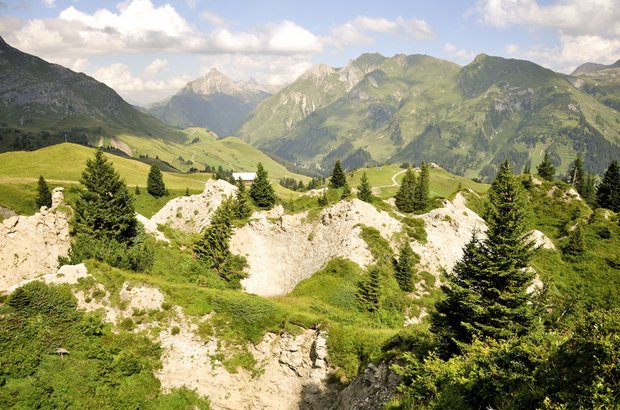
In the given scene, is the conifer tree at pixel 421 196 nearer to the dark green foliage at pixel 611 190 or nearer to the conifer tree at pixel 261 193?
the conifer tree at pixel 261 193

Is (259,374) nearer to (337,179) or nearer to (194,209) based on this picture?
(194,209)

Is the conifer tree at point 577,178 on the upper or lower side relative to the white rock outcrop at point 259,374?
upper

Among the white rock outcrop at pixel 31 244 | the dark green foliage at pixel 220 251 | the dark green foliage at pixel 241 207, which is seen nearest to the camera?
the white rock outcrop at pixel 31 244

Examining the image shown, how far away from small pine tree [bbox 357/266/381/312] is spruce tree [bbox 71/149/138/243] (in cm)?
3396

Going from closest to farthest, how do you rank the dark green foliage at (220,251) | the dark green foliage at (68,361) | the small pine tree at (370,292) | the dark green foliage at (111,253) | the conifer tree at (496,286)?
the conifer tree at (496,286), the dark green foliage at (68,361), the dark green foliage at (111,253), the small pine tree at (370,292), the dark green foliage at (220,251)

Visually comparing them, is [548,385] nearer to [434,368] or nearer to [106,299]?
[434,368]

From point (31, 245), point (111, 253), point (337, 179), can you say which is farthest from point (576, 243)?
point (31, 245)

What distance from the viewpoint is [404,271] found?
49875mm

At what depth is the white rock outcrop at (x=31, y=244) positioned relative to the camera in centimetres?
4203

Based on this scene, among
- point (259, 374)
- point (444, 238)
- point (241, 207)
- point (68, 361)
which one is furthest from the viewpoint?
point (241, 207)

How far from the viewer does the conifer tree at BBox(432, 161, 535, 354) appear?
23500mm

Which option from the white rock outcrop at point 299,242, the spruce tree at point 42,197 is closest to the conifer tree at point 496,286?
the white rock outcrop at point 299,242

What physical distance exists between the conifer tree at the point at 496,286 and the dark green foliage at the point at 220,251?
118 ft

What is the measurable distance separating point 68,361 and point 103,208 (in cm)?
2615
